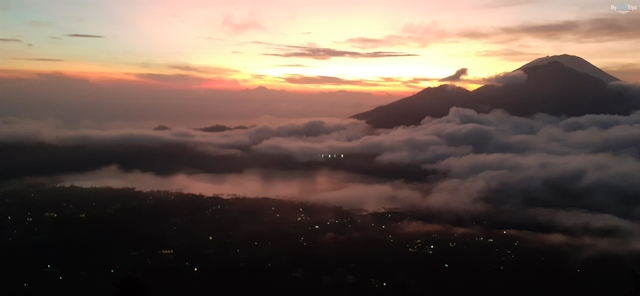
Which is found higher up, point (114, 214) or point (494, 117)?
point (494, 117)

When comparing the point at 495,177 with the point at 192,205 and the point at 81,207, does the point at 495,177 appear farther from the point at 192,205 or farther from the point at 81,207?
the point at 81,207

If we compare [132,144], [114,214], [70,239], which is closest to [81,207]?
[114,214]

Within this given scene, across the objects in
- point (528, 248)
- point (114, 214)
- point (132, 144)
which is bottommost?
point (528, 248)

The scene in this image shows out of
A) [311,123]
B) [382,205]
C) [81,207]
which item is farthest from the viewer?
[311,123]

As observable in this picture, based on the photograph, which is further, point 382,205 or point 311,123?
point 311,123

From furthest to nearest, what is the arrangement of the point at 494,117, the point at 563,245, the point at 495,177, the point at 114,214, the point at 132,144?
1. the point at 494,117
2. the point at 132,144
3. the point at 495,177
4. the point at 114,214
5. the point at 563,245

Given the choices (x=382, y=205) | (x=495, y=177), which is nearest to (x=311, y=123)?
(x=495, y=177)

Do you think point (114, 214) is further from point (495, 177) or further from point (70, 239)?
point (495, 177)
